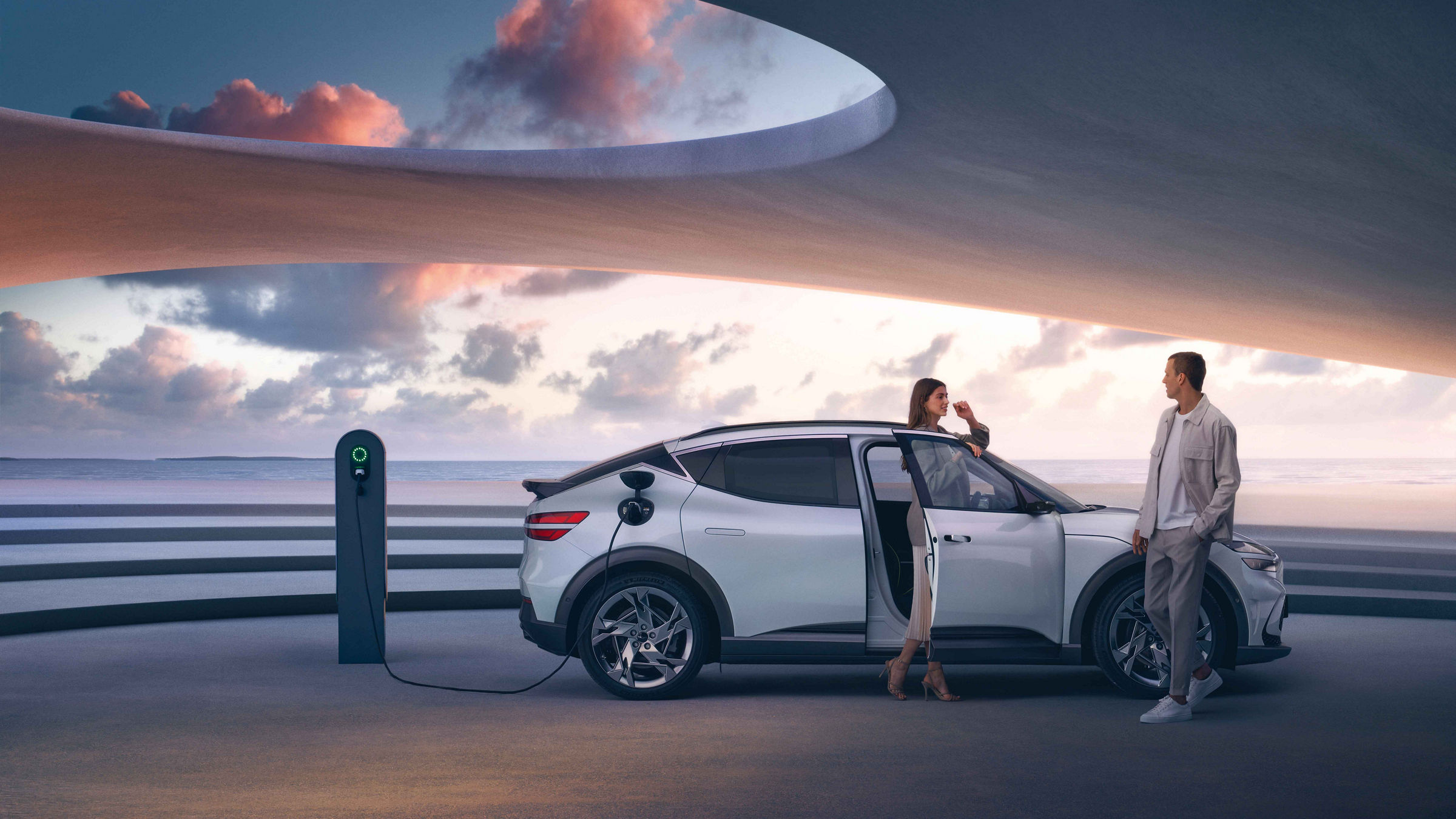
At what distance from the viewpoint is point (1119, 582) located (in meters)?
5.25

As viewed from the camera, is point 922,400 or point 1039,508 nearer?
point 1039,508

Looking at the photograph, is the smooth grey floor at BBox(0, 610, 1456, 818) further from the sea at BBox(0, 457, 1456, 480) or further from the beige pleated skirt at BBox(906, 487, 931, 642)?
the sea at BBox(0, 457, 1456, 480)

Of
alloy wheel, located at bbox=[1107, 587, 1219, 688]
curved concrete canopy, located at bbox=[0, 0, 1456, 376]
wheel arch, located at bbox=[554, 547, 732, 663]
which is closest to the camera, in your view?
curved concrete canopy, located at bbox=[0, 0, 1456, 376]

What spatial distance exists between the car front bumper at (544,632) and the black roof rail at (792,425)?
123 centimetres

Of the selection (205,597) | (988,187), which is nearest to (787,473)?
(988,187)

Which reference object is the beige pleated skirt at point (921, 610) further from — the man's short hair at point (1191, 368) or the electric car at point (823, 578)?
the man's short hair at point (1191, 368)

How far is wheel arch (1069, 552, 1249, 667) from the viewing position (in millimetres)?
5199

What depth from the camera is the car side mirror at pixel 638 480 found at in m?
5.18

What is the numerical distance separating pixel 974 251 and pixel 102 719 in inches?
345

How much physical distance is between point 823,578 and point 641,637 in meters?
1.03

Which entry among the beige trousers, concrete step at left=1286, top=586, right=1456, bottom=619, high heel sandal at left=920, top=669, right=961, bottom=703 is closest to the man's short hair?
the beige trousers

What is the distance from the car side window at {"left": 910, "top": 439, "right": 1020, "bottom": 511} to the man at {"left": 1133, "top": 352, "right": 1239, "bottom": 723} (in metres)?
0.74

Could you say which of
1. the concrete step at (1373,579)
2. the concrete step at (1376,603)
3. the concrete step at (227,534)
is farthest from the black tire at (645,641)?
the concrete step at (227,534)

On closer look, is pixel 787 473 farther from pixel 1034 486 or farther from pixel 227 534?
pixel 227 534
